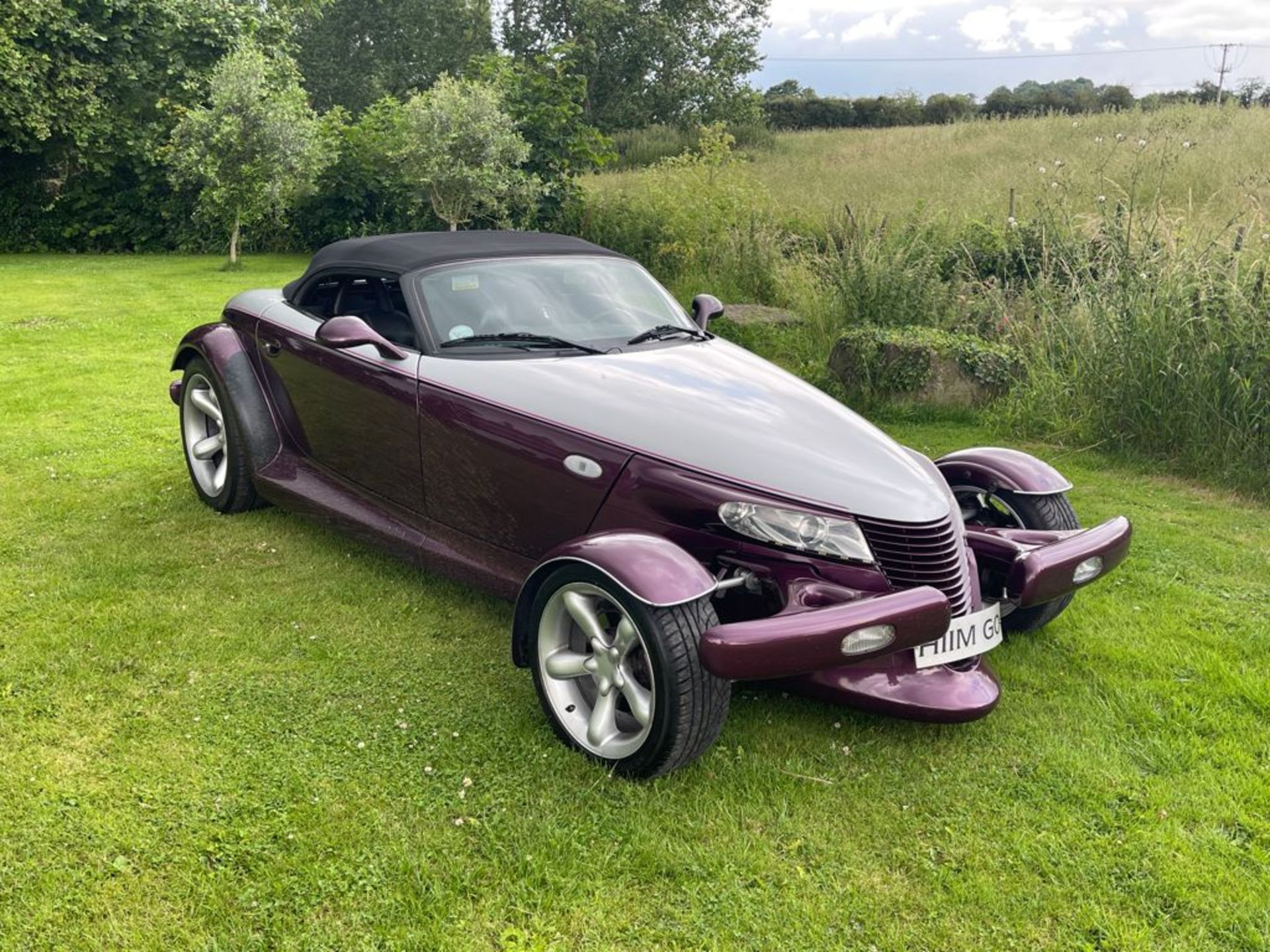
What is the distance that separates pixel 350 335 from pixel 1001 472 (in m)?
2.60

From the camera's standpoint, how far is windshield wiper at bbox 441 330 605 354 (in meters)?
3.89

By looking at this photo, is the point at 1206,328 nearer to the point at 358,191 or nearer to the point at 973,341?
the point at 973,341

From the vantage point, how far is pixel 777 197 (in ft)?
44.7

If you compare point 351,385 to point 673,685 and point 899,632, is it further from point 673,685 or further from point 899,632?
point 899,632

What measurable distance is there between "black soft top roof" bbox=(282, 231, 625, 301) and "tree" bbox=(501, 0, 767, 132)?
1325 inches

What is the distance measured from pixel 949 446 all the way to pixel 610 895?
4718mm

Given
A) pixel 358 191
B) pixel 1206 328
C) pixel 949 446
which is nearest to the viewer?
pixel 1206 328

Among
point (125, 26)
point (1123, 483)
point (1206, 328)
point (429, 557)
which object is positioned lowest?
point (1123, 483)

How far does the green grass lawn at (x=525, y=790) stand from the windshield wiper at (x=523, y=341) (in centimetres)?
109

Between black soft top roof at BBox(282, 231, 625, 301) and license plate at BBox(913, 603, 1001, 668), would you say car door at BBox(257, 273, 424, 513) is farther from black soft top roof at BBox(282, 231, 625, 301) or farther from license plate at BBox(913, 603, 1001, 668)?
license plate at BBox(913, 603, 1001, 668)

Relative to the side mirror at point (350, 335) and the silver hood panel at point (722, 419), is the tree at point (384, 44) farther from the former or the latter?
the silver hood panel at point (722, 419)

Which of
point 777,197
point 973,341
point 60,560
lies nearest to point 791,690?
point 60,560

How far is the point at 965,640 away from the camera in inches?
121

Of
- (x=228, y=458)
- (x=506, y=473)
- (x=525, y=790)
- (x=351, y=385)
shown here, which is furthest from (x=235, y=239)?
(x=525, y=790)
